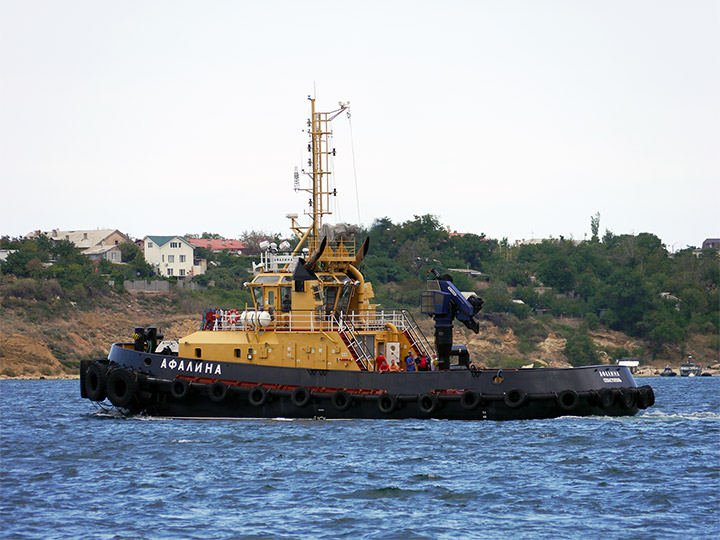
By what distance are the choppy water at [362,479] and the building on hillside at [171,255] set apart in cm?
5700

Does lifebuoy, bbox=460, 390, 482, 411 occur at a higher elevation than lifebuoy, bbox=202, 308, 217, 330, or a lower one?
lower

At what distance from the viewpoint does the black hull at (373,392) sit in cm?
2412

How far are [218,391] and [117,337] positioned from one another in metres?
43.9

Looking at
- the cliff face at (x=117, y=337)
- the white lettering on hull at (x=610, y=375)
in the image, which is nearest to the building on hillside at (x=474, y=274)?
the cliff face at (x=117, y=337)

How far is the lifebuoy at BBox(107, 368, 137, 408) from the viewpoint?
84.4ft

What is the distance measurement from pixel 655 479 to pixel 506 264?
69.2 m

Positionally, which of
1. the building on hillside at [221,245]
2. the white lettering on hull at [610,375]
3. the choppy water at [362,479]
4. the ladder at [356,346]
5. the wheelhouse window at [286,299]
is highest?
the building on hillside at [221,245]

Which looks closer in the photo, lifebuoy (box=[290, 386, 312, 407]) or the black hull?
the black hull

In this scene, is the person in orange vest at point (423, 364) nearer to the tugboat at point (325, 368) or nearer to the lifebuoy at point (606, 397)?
the tugboat at point (325, 368)

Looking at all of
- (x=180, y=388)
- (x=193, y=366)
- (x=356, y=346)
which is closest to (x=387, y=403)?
(x=356, y=346)

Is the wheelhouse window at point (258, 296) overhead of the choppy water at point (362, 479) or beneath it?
overhead

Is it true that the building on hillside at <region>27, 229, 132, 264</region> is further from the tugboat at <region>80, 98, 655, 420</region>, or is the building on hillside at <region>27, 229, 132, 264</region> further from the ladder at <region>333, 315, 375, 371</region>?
the ladder at <region>333, 315, 375, 371</region>

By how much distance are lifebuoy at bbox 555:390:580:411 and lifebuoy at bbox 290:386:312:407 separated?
620 centimetres

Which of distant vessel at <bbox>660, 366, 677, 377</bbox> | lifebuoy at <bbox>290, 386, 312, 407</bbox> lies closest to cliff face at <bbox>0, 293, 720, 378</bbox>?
distant vessel at <bbox>660, 366, 677, 377</bbox>
